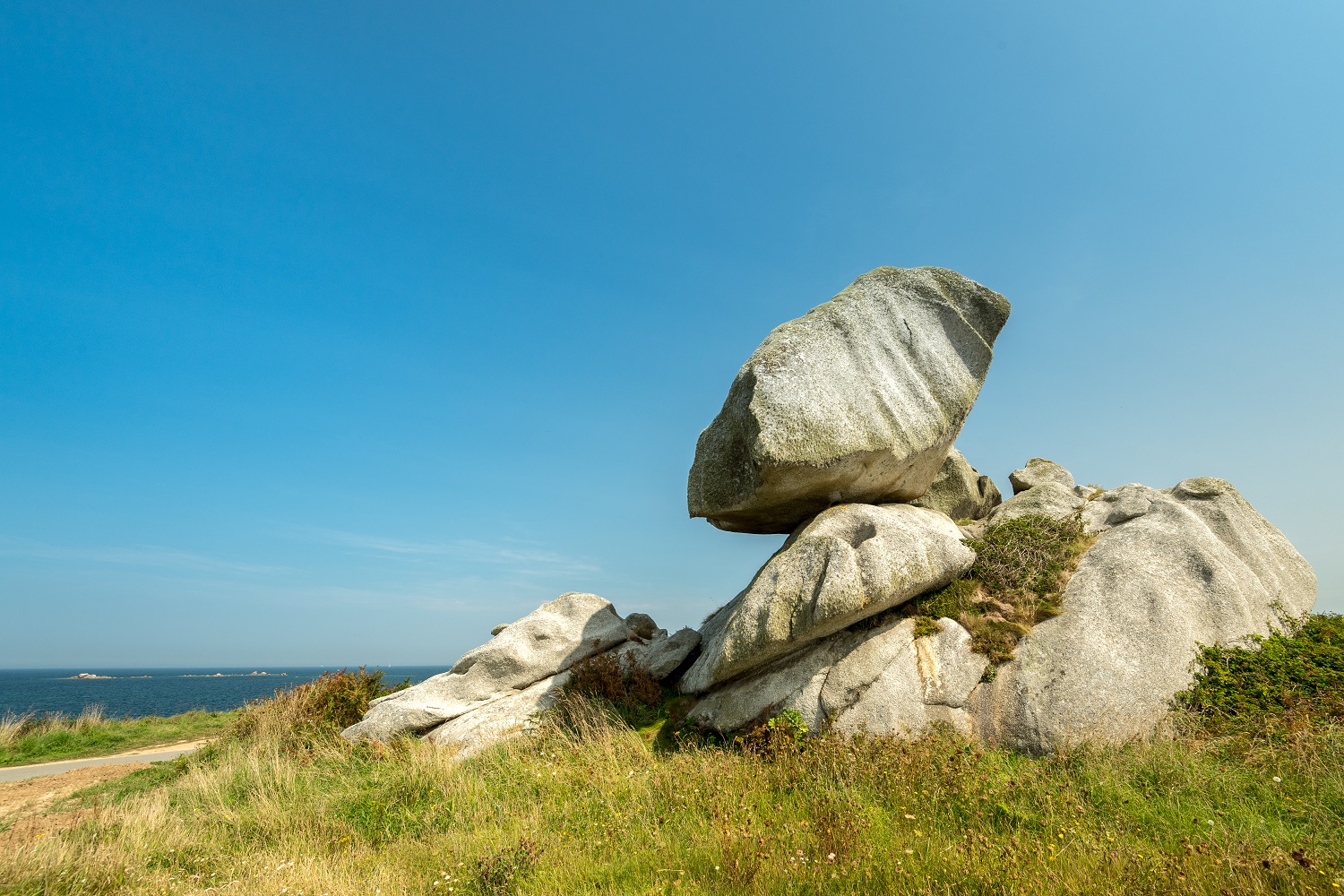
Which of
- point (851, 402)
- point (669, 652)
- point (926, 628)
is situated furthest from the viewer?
point (669, 652)

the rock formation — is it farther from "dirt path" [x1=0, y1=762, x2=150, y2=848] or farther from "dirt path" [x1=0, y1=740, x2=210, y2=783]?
"dirt path" [x1=0, y1=740, x2=210, y2=783]

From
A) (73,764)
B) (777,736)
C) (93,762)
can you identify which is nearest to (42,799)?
(93,762)

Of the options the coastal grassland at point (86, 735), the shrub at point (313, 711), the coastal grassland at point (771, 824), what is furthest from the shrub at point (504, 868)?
the coastal grassland at point (86, 735)

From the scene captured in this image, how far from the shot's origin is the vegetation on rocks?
11.9 metres

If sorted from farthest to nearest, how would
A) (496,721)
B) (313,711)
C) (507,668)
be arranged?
(313,711)
(507,668)
(496,721)

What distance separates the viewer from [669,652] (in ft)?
51.7

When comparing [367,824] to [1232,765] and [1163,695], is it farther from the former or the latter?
[1163,695]

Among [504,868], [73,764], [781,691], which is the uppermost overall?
[781,691]

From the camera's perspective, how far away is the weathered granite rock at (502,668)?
15.5 m

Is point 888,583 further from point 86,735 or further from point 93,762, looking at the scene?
point 86,735

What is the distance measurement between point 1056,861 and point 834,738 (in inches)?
184

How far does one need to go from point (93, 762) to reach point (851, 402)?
26.1 m

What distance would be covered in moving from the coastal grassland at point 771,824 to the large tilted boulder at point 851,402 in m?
5.34

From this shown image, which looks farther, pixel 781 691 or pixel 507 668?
pixel 507 668
